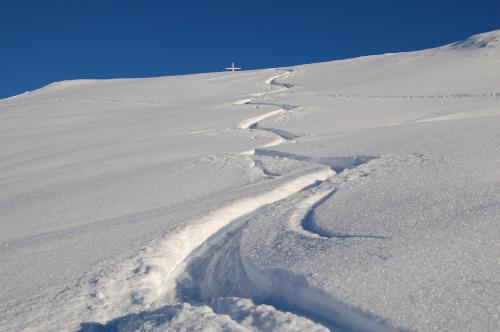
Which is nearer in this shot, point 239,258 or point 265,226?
point 239,258

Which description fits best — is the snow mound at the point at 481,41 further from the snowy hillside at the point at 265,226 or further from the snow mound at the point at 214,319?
the snow mound at the point at 214,319

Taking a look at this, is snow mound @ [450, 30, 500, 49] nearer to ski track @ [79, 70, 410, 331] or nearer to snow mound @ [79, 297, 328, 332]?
ski track @ [79, 70, 410, 331]

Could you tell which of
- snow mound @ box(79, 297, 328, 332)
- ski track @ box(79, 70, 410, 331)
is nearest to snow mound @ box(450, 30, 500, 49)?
ski track @ box(79, 70, 410, 331)

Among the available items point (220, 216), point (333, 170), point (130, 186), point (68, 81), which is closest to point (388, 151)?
point (333, 170)

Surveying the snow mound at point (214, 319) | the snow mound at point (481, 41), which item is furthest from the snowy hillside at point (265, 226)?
the snow mound at point (481, 41)

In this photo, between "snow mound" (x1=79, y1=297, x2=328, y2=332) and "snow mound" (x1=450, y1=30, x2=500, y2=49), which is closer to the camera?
"snow mound" (x1=79, y1=297, x2=328, y2=332)

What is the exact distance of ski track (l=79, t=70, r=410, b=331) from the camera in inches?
60.5

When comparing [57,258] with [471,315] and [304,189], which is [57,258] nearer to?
[304,189]

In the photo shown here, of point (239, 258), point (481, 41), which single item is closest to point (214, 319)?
point (239, 258)

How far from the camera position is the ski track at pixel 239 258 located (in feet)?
5.04

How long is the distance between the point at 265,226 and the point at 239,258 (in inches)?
9.9

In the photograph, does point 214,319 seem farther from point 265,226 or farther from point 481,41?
point 481,41

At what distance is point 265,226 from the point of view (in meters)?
2.21

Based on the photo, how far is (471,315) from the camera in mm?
1336
